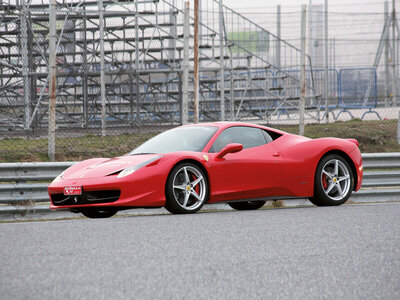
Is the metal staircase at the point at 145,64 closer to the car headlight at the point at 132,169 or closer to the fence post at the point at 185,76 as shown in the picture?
the fence post at the point at 185,76

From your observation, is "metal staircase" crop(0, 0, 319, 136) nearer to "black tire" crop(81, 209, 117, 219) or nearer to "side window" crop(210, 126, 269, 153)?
"side window" crop(210, 126, 269, 153)

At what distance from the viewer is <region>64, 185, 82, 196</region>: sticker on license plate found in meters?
6.81

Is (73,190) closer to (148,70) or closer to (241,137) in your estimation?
(241,137)

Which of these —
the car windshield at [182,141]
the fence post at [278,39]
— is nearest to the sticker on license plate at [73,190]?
the car windshield at [182,141]

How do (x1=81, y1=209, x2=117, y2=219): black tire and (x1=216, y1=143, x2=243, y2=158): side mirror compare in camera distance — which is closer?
(x1=216, y1=143, x2=243, y2=158): side mirror

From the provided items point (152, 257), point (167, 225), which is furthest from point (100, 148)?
point (152, 257)

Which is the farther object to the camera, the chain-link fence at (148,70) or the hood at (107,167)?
the chain-link fence at (148,70)

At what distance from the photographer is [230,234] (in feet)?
17.6

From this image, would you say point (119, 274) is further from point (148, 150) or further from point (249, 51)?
point (249, 51)

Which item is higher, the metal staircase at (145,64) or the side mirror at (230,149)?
the metal staircase at (145,64)

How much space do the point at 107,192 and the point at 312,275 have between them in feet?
11.1

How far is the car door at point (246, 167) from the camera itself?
7348mm

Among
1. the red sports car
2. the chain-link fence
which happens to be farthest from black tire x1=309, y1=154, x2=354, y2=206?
the chain-link fence

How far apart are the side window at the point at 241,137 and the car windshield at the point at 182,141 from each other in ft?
0.40
